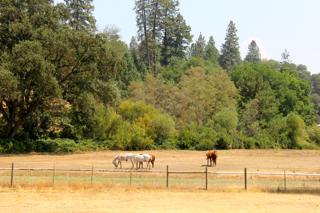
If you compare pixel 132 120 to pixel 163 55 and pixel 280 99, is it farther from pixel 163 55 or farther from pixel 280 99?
pixel 163 55

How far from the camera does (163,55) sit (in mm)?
101562

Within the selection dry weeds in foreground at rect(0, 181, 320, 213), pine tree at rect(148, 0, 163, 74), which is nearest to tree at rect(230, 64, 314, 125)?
pine tree at rect(148, 0, 163, 74)

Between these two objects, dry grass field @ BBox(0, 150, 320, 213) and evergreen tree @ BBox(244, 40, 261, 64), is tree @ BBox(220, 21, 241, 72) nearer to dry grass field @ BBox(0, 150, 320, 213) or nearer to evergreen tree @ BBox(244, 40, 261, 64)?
evergreen tree @ BBox(244, 40, 261, 64)

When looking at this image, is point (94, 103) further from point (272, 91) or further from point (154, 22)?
point (154, 22)

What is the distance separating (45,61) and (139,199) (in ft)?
76.2

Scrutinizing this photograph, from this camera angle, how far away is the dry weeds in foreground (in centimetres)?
1327

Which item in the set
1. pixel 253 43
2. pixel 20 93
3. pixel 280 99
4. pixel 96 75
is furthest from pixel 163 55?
pixel 253 43

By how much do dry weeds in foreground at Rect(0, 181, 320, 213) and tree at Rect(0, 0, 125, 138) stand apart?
17.6m

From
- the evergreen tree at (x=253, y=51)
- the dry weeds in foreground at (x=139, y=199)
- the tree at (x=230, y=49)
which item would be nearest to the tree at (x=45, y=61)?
the dry weeds in foreground at (x=139, y=199)

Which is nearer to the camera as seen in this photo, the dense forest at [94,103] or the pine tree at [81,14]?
the dense forest at [94,103]

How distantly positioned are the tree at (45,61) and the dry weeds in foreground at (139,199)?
1763 cm

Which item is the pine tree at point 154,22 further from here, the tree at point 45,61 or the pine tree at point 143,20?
the tree at point 45,61

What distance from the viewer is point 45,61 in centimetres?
3266

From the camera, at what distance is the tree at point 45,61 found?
31.9 metres
